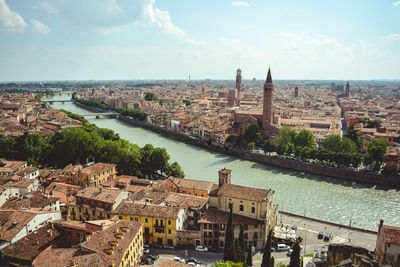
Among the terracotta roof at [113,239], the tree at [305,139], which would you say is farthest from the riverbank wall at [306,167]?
the terracotta roof at [113,239]

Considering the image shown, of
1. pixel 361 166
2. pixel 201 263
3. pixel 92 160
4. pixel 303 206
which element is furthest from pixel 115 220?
pixel 361 166

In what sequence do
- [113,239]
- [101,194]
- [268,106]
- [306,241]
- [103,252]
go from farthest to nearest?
[268,106], [101,194], [306,241], [113,239], [103,252]

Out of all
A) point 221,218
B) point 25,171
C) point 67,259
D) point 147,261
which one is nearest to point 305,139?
point 221,218

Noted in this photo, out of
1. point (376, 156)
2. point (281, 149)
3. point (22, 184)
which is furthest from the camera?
point (281, 149)

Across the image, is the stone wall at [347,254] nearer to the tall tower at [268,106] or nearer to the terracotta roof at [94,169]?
the terracotta roof at [94,169]

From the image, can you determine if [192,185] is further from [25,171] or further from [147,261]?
[25,171]

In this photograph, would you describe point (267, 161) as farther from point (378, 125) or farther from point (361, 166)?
point (378, 125)
